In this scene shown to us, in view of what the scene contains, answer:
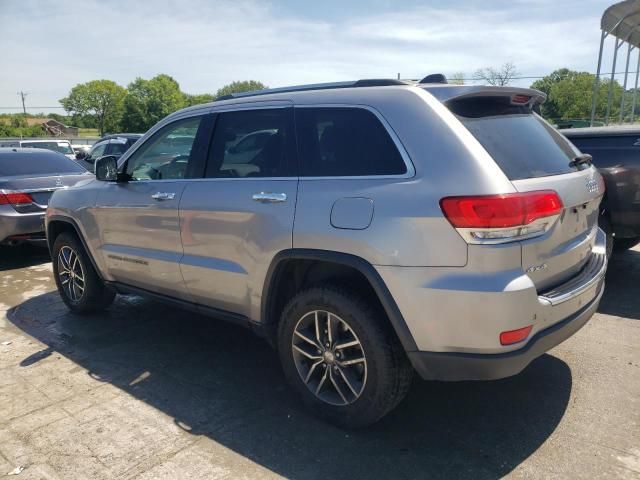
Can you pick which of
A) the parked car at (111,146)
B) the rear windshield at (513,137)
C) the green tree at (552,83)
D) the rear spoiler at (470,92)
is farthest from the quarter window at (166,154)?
the green tree at (552,83)

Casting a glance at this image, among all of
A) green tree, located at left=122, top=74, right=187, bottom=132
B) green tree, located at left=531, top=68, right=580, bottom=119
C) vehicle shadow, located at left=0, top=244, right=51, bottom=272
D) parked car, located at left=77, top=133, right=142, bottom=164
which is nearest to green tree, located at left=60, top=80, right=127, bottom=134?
green tree, located at left=122, top=74, right=187, bottom=132

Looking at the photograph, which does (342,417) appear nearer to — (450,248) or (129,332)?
(450,248)

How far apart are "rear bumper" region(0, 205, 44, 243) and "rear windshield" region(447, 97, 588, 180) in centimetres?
616

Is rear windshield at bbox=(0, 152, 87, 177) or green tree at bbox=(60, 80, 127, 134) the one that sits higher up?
green tree at bbox=(60, 80, 127, 134)

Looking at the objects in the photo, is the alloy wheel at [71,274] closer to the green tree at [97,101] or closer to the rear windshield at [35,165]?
the rear windshield at [35,165]

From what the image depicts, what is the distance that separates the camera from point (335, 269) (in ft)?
10.0

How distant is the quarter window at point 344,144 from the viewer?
279cm

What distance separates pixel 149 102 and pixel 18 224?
9600 cm

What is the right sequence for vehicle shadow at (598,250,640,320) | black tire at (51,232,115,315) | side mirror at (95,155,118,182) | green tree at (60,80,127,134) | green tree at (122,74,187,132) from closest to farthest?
side mirror at (95,155,118,182) → vehicle shadow at (598,250,640,320) → black tire at (51,232,115,315) → green tree at (122,74,187,132) → green tree at (60,80,127,134)

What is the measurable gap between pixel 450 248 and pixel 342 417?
4.00 ft

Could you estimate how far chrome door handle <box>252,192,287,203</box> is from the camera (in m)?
3.12

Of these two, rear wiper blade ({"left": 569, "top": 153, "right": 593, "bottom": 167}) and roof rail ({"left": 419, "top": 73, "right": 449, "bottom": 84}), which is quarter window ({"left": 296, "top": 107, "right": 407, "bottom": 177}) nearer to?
roof rail ({"left": 419, "top": 73, "right": 449, "bottom": 84})

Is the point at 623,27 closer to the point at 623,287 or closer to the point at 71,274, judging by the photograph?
the point at 623,287

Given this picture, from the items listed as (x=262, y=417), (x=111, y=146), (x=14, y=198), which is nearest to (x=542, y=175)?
(x=262, y=417)
